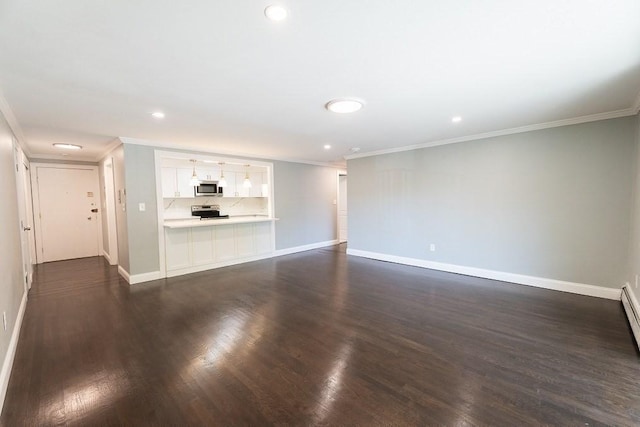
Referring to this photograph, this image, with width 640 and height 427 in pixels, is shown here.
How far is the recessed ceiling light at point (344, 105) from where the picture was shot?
280 cm

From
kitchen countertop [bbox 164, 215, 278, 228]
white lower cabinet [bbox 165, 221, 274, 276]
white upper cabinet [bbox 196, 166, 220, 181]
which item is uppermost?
white upper cabinet [bbox 196, 166, 220, 181]

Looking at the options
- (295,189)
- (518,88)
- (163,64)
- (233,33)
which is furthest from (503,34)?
(295,189)

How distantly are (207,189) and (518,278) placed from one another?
578cm

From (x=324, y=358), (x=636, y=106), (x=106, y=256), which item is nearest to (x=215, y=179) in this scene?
(x=106, y=256)

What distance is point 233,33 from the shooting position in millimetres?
1688

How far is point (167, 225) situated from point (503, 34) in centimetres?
507

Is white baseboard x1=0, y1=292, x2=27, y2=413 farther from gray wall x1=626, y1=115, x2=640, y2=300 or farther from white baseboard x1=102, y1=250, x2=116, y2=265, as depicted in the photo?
gray wall x1=626, y1=115, x2=640, y2=300

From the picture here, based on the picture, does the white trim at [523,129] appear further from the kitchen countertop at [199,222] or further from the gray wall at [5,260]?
the gray wall at [5,260]

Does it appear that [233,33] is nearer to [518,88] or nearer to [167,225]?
[518,88]

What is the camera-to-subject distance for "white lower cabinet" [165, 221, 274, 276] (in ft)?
16.3

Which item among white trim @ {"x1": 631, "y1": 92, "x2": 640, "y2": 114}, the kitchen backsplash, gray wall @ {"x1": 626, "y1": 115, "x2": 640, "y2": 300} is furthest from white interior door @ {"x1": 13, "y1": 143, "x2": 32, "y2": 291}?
white trim @ {"x1": 631, "y1": 92, "x2": 640, "y2": 114}

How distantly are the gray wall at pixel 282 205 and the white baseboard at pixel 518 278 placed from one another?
2.19 metres

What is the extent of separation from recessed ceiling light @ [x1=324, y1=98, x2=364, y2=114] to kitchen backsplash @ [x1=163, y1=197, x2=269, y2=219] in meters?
4.07

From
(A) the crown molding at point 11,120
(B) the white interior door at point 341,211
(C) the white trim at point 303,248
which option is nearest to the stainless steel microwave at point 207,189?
(C) the white trim at point 303,248
